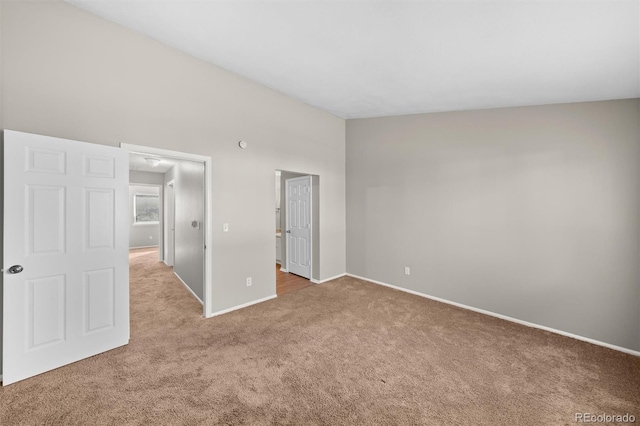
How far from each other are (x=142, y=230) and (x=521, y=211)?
10.8 metres

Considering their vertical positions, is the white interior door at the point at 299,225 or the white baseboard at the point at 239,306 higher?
the white interior door at the point at 299,225

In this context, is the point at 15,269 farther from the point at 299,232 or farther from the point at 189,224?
the point at 299,232

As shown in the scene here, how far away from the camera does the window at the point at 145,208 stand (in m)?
9.12

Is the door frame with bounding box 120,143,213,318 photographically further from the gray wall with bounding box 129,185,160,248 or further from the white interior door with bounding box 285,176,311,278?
the gray wall with bounding box 129,185,160,248

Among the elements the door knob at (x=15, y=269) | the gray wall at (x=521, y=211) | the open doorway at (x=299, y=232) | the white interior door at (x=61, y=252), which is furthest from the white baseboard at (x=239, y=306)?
the gray wall at (x=521, y=211)

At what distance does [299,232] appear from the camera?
17.1 ft

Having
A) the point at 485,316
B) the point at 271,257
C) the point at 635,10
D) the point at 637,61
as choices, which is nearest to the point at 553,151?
the point at 637,61

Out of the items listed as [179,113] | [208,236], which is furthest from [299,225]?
[179,113]

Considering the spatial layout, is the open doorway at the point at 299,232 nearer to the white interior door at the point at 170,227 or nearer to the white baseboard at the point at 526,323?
the white baseboard at the point at 526,323

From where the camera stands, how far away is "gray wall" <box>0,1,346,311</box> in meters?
2.12

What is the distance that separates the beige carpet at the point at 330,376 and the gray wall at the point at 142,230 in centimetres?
705

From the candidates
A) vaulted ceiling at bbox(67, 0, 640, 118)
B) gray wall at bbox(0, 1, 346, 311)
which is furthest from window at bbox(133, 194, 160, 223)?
vaulted ceiling at bbox(67, 0, 640, 118)

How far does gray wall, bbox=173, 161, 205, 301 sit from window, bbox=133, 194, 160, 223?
4.80 meters

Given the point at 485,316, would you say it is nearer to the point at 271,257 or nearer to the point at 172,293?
the point at 271,257
